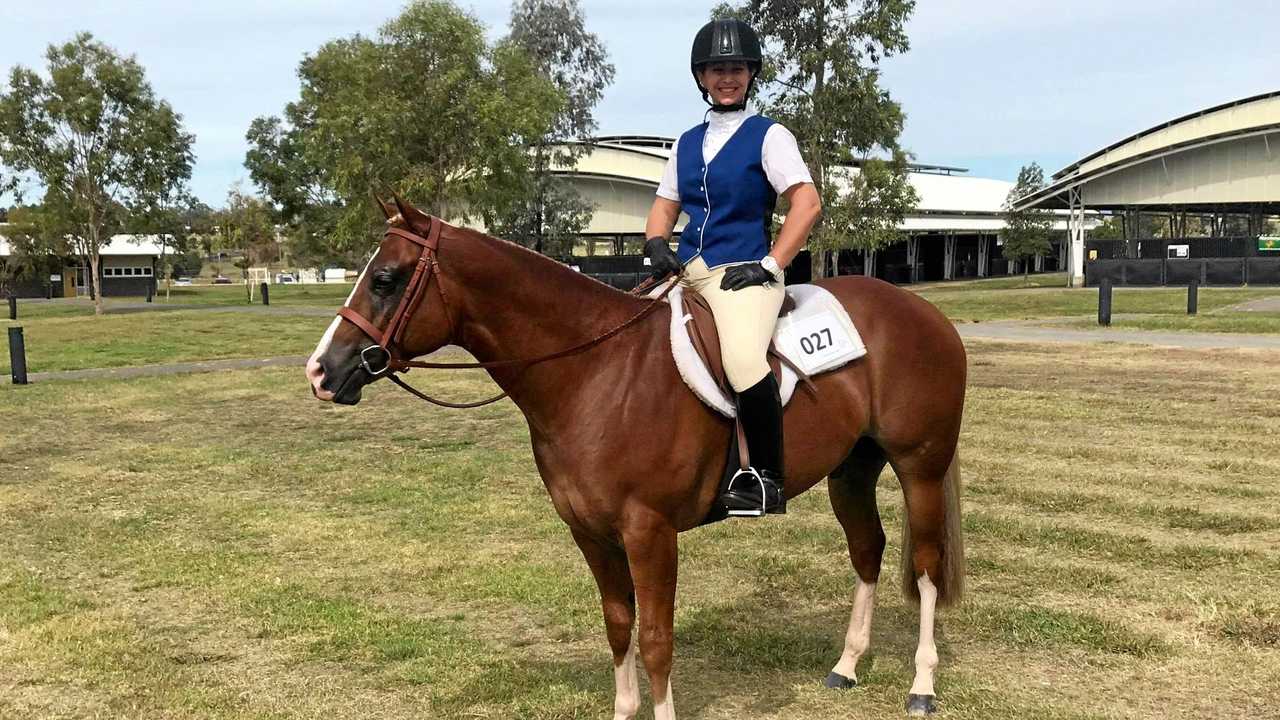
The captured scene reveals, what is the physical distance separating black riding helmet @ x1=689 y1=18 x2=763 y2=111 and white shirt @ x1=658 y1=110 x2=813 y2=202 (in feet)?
0.22

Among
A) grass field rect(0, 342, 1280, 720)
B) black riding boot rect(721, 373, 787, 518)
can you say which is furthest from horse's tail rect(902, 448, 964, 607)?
black riding boot rect(721, 373, 787, 518)

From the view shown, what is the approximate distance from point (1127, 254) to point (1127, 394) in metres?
38.7

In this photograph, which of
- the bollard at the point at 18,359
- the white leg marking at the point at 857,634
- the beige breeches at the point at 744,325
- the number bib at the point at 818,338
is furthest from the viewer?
the bollard at the point at 18,359

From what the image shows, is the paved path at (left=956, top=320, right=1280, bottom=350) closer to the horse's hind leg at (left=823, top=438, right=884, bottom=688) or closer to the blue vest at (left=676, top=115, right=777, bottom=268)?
the horse's hind leg at (left=823, top=438, right=884, bottom=688)

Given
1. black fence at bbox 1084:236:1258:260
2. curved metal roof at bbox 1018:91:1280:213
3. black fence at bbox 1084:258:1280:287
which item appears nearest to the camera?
black fence at bbox 1084:258:1280:287

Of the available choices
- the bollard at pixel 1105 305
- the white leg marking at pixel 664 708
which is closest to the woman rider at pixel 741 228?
the white leg marking at pixel 664 708

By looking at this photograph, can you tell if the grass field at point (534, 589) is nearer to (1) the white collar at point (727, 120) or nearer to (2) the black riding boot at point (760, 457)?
(2) the black riding boot at point (760, 457)

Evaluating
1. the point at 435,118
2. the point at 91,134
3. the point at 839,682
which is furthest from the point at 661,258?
the point at 91,134

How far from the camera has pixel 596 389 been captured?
13.4ft

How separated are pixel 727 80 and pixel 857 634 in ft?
10.0

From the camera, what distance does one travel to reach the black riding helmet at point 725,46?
4289 mm

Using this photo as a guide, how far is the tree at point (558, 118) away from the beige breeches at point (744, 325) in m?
47.0

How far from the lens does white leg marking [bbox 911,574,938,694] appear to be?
Answer: 4.82 meters

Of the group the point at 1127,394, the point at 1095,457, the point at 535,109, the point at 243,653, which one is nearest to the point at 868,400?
the point at 243,653
